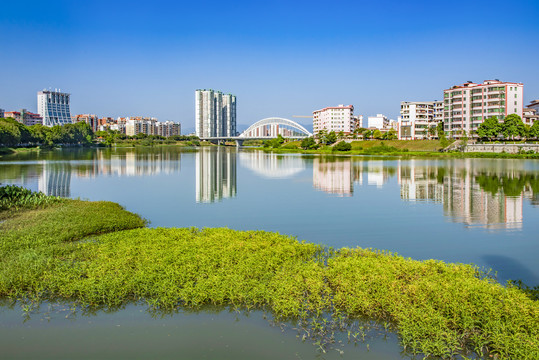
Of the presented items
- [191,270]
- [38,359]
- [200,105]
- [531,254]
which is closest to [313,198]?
[531,254]

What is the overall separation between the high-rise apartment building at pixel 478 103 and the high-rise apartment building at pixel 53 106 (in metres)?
157

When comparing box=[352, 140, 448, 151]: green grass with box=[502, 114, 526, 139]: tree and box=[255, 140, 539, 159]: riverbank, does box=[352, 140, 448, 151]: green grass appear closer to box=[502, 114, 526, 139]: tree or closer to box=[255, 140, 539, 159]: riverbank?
box=[255, 140, 539, 159]: riverbank

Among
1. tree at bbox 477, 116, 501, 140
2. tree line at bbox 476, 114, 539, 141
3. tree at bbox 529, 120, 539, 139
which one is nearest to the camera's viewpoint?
tree at bbox 529, 120, 539, 139

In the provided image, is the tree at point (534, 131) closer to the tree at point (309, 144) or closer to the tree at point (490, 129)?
the tree at point (490, 129)

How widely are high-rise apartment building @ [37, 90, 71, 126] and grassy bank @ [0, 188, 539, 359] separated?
620 feet

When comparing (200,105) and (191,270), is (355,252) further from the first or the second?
(200,105)

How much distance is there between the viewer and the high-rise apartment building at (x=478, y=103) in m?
67.1

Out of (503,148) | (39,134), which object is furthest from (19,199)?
(39,134)

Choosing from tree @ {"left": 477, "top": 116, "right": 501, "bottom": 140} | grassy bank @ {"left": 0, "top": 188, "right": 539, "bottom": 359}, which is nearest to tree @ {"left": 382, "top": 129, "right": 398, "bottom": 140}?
tree @ {"left": 477, "top": 116, "right": 501, "bottom": 140}

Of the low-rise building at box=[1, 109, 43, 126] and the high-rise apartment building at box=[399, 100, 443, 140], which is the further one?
the low-rise building at box=[1, 109, 43, 126]

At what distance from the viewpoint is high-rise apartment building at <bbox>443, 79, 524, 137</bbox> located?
6712cm

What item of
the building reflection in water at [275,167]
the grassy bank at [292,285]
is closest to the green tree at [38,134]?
the building reflection in water at [275,167]

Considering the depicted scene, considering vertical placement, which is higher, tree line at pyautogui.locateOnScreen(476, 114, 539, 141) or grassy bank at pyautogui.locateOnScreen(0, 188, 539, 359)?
tree line at pyautogui.locateOnScreen(476, 114, 539, 141)

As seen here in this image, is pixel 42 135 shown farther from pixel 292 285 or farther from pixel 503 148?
pixel 292 285
